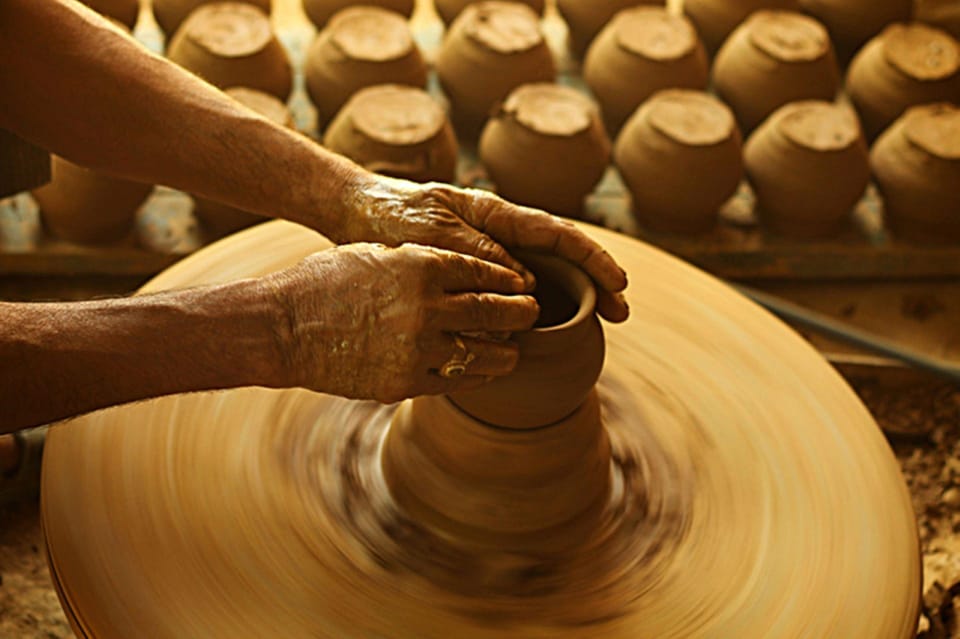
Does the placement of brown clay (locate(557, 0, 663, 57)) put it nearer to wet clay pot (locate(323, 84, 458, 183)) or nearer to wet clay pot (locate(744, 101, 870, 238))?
wet clay pot (locate(744, 101, 870, 238))

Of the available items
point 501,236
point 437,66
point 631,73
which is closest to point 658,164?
point 631,73

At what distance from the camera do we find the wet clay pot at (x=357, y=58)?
3266mm

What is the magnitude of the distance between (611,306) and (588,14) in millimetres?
2284

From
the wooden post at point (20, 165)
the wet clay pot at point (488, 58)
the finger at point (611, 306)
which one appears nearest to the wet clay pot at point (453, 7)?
the wet clay pot at point (488, 58)

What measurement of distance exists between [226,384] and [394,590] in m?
0.35

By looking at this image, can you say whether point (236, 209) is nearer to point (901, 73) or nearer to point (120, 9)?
point (120, 9)

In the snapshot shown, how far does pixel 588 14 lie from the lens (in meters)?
3.76

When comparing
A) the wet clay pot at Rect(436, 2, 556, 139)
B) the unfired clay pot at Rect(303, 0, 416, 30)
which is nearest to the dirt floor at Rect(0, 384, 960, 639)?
the wet clay pot at Rect(436, 2, 556, 139)

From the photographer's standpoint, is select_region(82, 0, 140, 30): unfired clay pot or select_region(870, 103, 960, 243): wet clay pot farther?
select_region(82, 0, 140, 30): unfired clay pot

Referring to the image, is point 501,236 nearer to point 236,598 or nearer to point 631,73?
point 236,598

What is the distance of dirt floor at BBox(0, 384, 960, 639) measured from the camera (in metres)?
2.15

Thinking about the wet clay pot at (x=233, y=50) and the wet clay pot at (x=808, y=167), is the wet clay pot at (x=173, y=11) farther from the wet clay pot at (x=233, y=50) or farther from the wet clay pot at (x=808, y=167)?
the wet clay pot at (x=808, y=167)

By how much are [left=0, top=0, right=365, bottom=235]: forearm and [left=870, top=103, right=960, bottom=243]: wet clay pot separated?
1.98 meters

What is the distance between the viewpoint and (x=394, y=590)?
5.10ft
